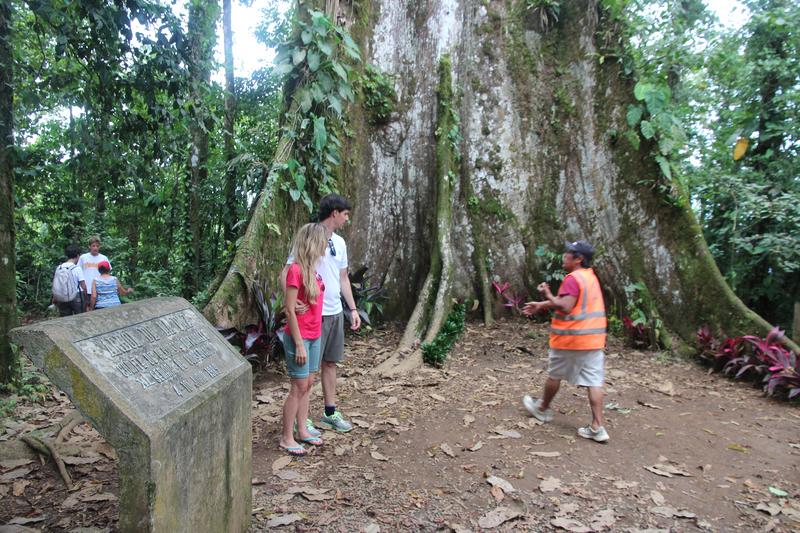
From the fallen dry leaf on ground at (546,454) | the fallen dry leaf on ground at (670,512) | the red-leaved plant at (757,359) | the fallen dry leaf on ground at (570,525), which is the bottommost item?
the fallen dry leaf on ground at (670,512)

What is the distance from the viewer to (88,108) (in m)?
5.48

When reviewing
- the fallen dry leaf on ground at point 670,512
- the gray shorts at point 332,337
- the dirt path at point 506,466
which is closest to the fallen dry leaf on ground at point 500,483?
the dirt path at point 506,466

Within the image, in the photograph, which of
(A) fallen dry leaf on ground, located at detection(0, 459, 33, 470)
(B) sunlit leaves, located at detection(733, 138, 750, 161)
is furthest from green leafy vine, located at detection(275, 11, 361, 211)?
(B) sunlit leaves, located at detection(733, 138, 750, 161)

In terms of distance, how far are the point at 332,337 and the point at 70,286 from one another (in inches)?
220

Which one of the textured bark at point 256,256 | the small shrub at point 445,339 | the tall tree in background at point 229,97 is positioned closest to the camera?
the textured bark at point 256,256

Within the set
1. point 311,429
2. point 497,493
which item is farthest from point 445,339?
point 497,493

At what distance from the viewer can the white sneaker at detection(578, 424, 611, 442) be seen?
4.17m

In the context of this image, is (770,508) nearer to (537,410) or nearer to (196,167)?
(537,410)

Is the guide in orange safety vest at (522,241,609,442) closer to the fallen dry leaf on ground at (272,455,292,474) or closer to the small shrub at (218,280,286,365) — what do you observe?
the fallen dry leaf on ground at (272,455,292,474)

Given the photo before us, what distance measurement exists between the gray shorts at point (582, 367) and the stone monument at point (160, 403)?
258cm

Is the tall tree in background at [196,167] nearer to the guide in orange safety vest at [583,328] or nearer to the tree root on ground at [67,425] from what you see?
the tree root on ground at [67,425]

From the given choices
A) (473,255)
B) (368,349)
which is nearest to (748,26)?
(473,255)

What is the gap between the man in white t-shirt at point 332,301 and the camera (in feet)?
13.0

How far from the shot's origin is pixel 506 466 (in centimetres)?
373
